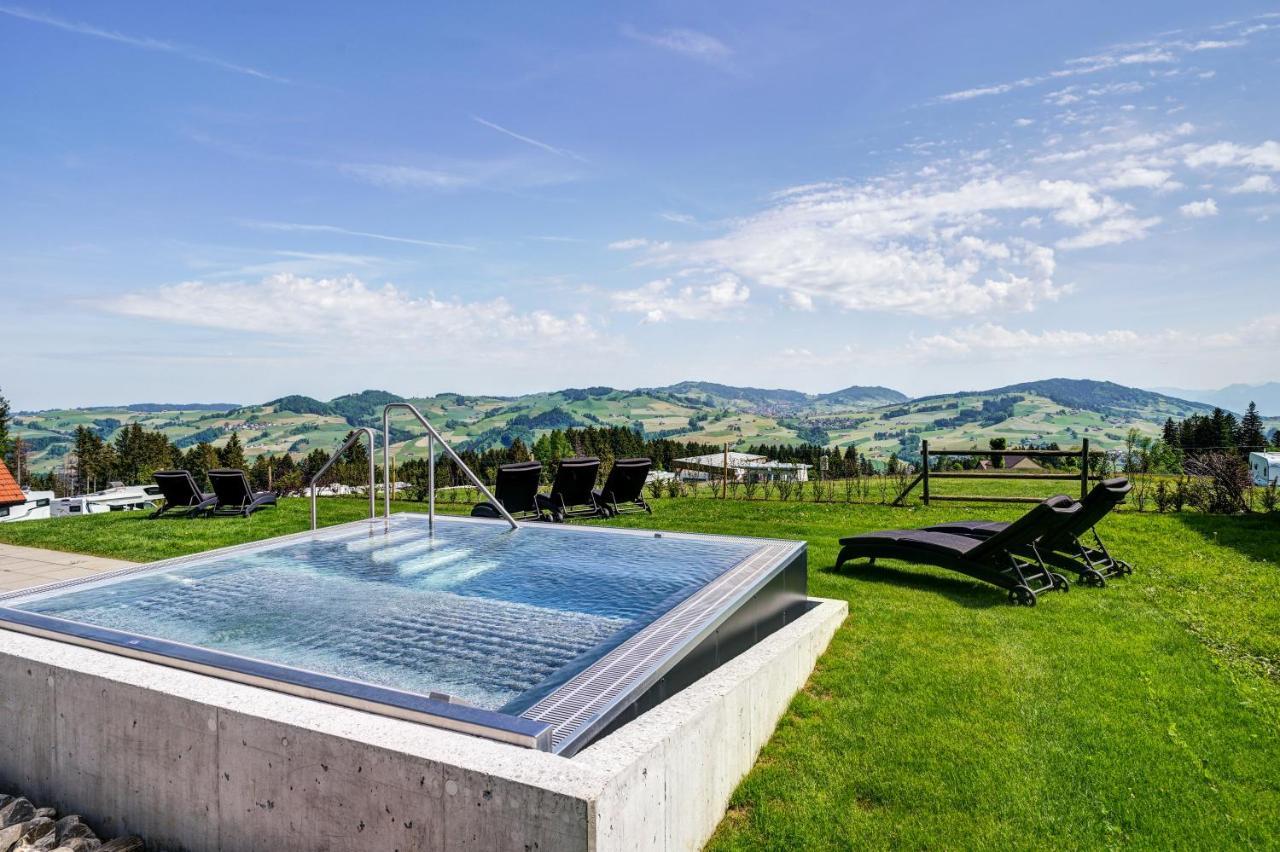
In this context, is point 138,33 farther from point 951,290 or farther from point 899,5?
point 951,290

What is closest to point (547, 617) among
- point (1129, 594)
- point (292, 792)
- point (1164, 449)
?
point (292, 792)

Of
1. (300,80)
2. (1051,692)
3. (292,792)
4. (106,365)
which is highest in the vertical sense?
(300,80)

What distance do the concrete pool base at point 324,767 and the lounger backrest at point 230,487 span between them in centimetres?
817

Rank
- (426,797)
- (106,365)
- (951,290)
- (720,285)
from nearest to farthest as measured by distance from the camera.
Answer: (426,797)
(951,290)
(720,285)
(106,365)

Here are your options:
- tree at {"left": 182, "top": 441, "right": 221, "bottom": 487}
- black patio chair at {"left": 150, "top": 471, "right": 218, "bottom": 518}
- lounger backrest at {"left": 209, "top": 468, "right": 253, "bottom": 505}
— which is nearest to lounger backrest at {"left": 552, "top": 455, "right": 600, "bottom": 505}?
lounger backrest at {"left": 209, "top": 468, "right": 253, "bottom": 505}

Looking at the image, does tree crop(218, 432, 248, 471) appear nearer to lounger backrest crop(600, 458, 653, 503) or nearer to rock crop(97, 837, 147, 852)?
lounger backrest crop(600, 458, 653, 503)

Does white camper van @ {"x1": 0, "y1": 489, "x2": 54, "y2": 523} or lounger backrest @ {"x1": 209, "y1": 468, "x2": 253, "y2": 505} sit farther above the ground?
lounger backrest @ {"x1": 209, "y1": 468, "x2": 253, "y2": 505}

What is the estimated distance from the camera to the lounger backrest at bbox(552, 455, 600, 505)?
10219 mm

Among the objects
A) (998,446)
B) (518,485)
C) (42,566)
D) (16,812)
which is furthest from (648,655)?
(998,446)

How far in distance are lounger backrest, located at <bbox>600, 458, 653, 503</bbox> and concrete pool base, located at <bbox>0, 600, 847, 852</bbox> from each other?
298 inches

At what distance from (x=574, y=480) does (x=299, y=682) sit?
7.72m

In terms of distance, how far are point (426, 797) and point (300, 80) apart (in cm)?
1702

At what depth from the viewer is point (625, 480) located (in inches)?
429

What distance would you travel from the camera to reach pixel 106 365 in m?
49.0
